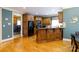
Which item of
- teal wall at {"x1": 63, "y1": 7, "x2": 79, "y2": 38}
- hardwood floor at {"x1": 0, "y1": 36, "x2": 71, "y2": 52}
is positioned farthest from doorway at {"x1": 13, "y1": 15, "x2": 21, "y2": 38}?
teal wall at {"x1": 63, "y1": 7, "x2": 79, "y2": 38}

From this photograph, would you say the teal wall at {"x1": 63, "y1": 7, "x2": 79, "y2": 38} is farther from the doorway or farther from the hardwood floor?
the doorway

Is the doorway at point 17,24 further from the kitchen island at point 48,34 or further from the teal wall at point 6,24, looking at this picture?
the kitchen island at point 48,34

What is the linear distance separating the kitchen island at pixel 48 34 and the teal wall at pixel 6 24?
2326mm

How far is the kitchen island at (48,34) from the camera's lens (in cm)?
683

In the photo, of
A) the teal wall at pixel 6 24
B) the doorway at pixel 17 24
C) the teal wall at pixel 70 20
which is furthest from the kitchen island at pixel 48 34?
the doorway at pixel 17 24

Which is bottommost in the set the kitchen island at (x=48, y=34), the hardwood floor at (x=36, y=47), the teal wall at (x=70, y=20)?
the hardwood floor at (x=36, y=47)

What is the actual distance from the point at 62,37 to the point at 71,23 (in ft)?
4.55

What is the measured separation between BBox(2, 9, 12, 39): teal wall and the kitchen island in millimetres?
2326

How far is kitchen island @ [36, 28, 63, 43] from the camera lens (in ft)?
22.4

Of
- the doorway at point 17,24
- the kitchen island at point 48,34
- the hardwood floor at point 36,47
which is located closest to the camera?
the hardwood floor at point 36,47

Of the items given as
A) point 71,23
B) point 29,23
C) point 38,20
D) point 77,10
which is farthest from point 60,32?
point 38,20

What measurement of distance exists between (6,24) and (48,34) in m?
3.05
